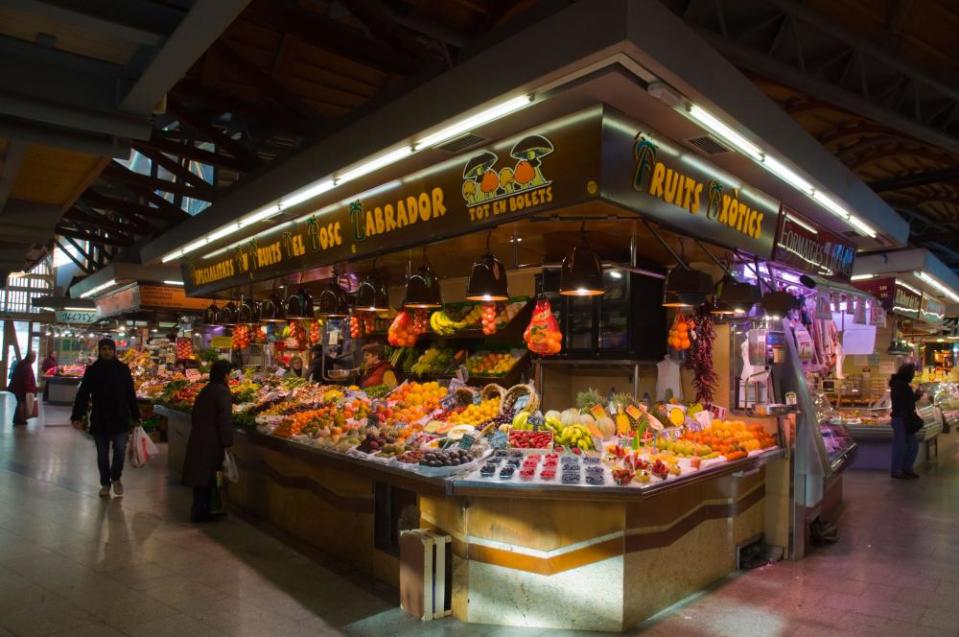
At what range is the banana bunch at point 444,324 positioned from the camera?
27.6 ft

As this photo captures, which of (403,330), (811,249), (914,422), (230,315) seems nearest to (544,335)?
(403,330)

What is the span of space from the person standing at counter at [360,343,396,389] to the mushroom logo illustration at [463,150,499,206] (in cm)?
520

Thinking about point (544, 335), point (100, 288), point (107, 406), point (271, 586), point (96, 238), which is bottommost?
point (271, 586)

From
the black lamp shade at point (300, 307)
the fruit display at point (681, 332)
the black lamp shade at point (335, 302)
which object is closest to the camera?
the fruit display at point (681, 332)

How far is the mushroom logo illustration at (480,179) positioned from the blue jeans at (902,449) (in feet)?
32.1

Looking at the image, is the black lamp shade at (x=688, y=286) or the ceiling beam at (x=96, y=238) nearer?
the black lamp shade at (x=688, y=286)

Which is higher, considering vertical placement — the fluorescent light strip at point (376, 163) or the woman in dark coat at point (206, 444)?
the fluorescent light strip at point (376, 163)

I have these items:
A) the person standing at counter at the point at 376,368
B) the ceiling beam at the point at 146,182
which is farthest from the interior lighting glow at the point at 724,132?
the ceiling beam at the point at 146,182

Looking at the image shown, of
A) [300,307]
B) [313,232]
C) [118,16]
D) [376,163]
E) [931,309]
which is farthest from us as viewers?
[931,309]

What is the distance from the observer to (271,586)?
5.24m

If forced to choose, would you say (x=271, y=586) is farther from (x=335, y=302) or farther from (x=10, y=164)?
(x=10, y=164)

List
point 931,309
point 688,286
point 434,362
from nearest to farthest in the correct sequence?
point 688,286 < point 434,362 < point 931,309

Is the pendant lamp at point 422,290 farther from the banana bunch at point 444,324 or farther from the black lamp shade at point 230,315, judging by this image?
the black lamp shade at point 230,315

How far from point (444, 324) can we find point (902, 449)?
8.50m
